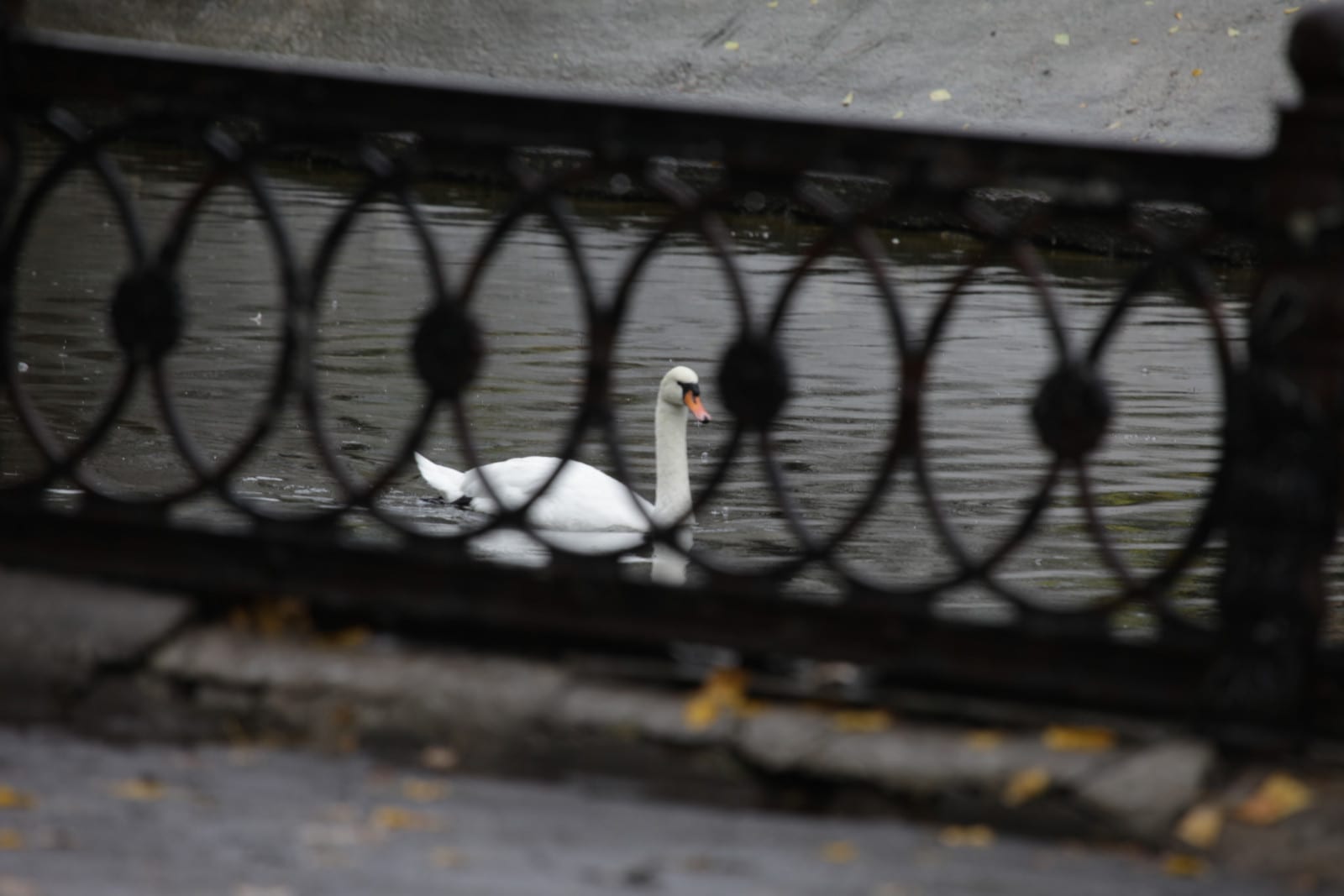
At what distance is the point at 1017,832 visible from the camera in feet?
11.1

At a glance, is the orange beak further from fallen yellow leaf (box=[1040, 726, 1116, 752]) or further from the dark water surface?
fallen yellow leaf (box=[1040, 726, 1116, 752])

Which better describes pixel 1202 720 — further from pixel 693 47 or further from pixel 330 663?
pixel 693 47

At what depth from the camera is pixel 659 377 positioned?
11898mm

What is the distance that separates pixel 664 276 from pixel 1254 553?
12556 millimetres

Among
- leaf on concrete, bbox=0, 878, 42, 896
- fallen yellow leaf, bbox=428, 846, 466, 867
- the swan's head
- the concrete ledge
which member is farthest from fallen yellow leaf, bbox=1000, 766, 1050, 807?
the swan's head

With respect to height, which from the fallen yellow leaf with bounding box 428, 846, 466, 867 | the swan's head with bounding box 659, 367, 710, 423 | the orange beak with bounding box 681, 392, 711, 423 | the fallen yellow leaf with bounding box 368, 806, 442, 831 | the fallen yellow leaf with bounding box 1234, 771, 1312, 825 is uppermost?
the swan's head with bounding box 659, 367, 710, 423

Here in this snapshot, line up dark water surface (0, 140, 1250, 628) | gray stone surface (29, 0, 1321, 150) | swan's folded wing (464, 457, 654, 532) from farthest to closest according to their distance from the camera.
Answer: gray stone surface (29, 0, 1321, 150)
dark water surface (0, 140, 1250, 628)
swan's folded wing (464, 457, 654, 532)

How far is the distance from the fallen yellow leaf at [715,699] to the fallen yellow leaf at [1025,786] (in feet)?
1.65

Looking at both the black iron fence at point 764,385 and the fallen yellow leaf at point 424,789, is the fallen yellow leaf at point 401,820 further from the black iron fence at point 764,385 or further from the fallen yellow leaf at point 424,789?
the black iron fence at point 764,385

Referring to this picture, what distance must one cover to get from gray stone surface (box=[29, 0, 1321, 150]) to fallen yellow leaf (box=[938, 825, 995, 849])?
16751mm

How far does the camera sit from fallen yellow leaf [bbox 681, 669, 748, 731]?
356 cm

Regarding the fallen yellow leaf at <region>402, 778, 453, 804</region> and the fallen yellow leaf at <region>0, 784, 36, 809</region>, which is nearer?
the fallen yellow leaf at <region>0, 784, 36, 809</region>

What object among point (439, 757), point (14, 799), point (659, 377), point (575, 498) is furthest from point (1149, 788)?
point (659, 377)

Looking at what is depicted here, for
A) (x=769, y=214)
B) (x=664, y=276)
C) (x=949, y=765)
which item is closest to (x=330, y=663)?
(x=949, y=765)
